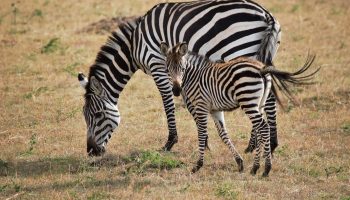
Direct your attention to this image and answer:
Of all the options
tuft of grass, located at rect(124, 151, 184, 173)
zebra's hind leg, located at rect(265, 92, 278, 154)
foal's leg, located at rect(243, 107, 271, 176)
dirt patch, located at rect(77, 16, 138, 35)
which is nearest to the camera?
foal's leg, located at rect(243, 107, 271, 176)

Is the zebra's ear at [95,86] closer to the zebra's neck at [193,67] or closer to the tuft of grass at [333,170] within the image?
the zebra's neck at [193,67]

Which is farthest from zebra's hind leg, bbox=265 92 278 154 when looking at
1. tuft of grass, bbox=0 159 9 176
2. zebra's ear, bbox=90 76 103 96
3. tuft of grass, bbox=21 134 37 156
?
tuft of grass, bbox=0 159 9 176

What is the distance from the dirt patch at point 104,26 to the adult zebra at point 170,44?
28.3 feet

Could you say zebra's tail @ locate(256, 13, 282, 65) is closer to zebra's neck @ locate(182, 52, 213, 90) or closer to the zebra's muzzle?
zebra's neck @ locate(182, 52, 213, 90)

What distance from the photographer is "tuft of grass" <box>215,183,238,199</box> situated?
8.15m

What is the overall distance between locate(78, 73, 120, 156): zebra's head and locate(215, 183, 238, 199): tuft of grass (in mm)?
2653

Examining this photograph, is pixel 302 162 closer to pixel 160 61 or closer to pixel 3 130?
pixel 160 61

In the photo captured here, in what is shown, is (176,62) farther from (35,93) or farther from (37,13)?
(37,13)

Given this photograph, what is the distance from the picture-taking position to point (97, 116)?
10.4 m

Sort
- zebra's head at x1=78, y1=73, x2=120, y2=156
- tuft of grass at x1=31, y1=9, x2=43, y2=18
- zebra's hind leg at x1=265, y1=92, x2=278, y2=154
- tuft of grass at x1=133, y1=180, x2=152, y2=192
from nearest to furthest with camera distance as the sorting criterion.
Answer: tuft of grass at x1=133, y1=180, x2=152, y2=192 < zebra's hind leg at x1=265, y1=92, x2=278, y2=154 < zebra's head at x1=78, y1=73, x2=120, y2=156 < tuft of grass at x1=31, y1=9, x2=43, y2=18

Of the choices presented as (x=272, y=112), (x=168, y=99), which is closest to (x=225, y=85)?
(x=272, y=112)

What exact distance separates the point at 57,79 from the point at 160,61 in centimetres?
551

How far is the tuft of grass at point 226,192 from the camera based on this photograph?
Answer: 8148 mm

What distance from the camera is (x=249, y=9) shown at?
33.5ft
